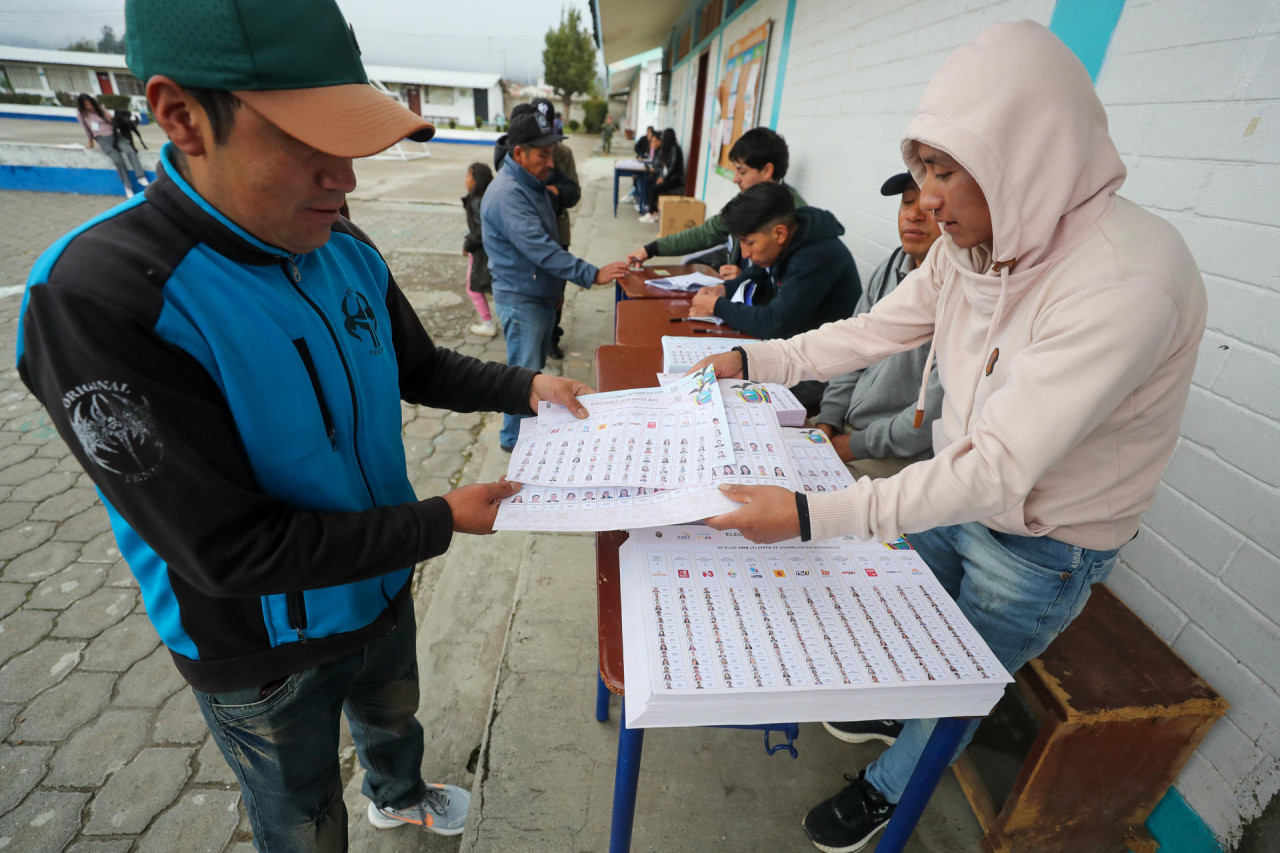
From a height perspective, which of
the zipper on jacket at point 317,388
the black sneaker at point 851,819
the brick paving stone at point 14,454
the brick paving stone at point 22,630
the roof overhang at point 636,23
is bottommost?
the brick paving stone at point 22,630

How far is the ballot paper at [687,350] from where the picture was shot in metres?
1.73

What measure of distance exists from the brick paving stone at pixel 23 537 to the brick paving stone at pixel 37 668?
70 centimetres

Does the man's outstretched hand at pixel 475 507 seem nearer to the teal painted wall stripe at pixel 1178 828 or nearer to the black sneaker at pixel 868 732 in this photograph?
the black sneaker at pixel 868 732

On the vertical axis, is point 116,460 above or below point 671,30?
below

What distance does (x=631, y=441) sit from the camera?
1.15 meters

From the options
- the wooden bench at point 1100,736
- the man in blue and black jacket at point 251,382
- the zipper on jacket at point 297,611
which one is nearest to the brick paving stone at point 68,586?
the man in blue and black jacket at point 251,382

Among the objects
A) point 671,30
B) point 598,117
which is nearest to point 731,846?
point 671,30

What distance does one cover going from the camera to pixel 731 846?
1519 millimetres

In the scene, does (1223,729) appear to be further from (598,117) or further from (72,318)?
(598,117)

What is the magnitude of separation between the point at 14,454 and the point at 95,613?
170 centimetres

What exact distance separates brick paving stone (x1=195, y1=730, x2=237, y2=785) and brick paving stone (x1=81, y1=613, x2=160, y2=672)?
1.73ft

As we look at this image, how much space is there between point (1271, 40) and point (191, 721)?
132 inches

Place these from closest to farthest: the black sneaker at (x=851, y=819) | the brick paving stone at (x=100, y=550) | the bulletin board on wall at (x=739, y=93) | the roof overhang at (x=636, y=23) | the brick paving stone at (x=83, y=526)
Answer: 1. the black sneaker at (x=851, y=819)
2. the brick paving stone at (x=100, y=550)
3. the brick paving stone at (x=83, y=526)
4. the bulletin board on wall at (x=739, y=93)
5. the roof overhang at (x=636, y=23)

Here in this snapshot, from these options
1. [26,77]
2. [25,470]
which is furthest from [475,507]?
[26,77]
